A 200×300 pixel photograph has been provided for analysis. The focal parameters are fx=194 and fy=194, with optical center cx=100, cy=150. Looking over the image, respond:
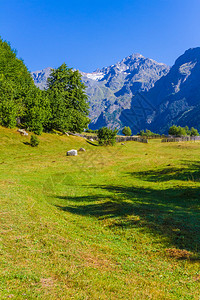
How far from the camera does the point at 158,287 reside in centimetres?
654

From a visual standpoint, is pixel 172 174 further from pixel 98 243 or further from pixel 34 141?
pixel 34 141

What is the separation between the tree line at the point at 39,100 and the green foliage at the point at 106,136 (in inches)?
459

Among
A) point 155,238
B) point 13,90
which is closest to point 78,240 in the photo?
point 155,238

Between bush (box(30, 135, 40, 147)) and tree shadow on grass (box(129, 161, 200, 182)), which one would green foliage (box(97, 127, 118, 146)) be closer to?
bush (box(30, 135, 40, 147))

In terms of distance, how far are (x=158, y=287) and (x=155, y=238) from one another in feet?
11.5

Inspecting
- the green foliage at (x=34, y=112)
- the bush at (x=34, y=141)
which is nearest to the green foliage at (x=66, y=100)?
the green foliage at (x=34, y=112)

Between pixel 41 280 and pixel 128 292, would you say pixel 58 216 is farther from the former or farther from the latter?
pixel 128 292

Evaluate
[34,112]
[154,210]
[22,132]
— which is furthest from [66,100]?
[154,210]

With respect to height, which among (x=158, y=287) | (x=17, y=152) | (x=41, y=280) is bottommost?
(x=158, y=287)

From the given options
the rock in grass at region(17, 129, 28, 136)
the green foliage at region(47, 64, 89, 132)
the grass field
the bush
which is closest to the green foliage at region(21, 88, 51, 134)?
the rock in grass at region(17, 129, 28, 136)

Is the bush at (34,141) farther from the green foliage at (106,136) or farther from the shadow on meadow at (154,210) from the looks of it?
the shadow on meadow at (154,210)

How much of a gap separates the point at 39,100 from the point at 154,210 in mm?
51351

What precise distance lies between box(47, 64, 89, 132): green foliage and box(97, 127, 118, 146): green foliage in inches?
458

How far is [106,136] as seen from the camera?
6181cm
